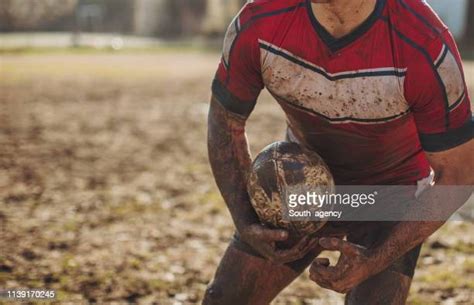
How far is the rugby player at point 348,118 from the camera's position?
3609 mm

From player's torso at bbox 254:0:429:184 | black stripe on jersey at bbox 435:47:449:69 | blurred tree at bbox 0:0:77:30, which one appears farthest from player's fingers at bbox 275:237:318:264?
blurred tree at bbox 0:0:77:30

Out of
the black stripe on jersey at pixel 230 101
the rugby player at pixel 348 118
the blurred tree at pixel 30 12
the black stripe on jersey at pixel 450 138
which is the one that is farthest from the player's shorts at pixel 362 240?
the blurred tree at pixel 30 12

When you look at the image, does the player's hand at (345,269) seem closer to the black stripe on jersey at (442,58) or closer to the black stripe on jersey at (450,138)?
the black stripe on jersey at (450,138)

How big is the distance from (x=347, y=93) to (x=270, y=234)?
0.78 metres

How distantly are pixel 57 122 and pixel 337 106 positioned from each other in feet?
34.9

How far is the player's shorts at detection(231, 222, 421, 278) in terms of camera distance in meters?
3.99

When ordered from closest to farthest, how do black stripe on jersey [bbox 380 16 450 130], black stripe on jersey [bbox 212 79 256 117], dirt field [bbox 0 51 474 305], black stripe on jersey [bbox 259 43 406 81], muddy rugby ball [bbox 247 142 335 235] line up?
black stripe on jersey [bbox 380 16 450 130], black stripe on jersey [bbox 259 43 406 81], muddy rugby ball [bbox 247 142 335 235], black stripe on jersey [bbox 212 79 256 117], dirt field [bbox 0 51 474 305]

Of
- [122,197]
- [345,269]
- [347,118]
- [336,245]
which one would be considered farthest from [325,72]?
[122,197]

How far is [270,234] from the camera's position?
3756 mm

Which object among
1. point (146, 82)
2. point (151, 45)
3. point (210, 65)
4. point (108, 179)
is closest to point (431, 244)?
point (108, 179)

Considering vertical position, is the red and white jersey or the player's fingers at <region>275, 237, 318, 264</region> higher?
the red and white jersey

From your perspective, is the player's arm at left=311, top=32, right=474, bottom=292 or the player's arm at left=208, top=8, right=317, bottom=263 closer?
the player's arm at left=311, top=32, right=474, bottom=292

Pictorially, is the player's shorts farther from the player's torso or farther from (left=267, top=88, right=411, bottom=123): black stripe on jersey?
(left=267, top=88, right=411, bottom=123): black stripe on jersey

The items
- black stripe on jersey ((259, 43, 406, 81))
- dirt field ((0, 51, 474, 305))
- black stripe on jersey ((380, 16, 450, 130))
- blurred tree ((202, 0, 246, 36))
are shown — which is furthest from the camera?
blurred tree ((202, 0, 246, 36))
